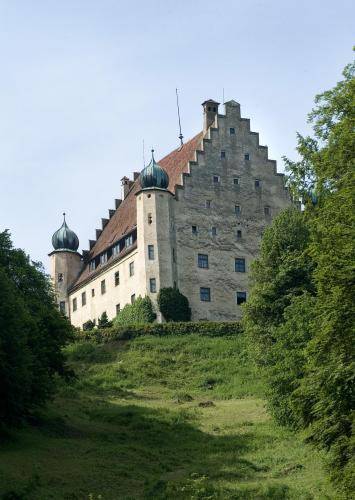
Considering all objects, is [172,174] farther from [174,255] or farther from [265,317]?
[265,317]

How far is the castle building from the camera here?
97.4 meters

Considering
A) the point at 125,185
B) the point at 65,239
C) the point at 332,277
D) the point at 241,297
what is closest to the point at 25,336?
the point at 332,277

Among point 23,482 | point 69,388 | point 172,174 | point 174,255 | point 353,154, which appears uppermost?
point 172,174

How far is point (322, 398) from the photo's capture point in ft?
138

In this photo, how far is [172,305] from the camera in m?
94.8

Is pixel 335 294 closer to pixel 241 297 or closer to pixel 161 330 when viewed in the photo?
pixel 161 330

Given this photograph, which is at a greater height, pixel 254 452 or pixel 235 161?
pixel 235 161

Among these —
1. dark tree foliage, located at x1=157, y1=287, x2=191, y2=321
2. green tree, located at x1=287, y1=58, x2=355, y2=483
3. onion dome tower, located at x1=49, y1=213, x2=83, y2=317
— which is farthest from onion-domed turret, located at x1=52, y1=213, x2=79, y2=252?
green tree, located at x1=287, y1=58, x2=355, y2=483

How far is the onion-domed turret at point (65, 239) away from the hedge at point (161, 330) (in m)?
21.8

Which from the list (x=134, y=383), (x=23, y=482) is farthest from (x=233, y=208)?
(x=23, y=482)

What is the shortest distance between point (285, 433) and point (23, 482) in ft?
55.2

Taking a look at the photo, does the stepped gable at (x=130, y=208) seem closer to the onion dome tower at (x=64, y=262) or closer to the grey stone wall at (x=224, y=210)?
the onion dome tower at (x=64, y=262)

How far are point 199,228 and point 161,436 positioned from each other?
3914cm

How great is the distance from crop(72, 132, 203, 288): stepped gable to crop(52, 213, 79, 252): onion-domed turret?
1.82 meters
